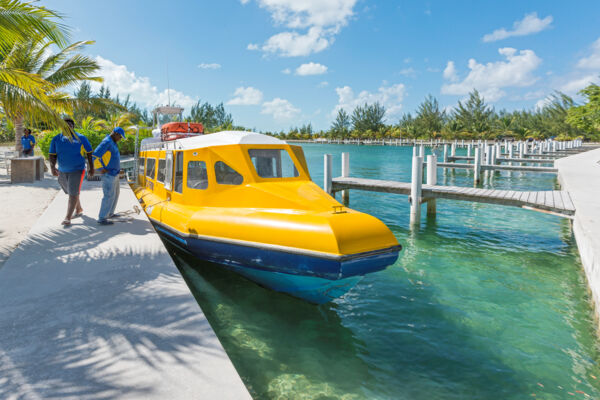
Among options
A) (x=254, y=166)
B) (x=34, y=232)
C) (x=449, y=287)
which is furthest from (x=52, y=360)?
(x=449, y=287)

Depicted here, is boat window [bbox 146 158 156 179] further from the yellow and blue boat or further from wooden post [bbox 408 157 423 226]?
wooden post [bbox 408 157 423 226]

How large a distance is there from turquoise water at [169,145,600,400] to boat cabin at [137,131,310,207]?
1.57 metres

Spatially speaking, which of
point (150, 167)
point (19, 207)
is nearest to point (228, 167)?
point (150, 167)

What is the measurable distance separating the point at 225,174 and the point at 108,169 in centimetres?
265

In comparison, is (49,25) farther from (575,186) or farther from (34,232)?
(575,186)

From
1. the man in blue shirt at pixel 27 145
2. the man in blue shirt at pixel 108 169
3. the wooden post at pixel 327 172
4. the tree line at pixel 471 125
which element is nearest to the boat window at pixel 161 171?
the man in blue shirt at pixel 108 169

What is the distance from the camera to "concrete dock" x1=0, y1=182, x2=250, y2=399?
8.16ft

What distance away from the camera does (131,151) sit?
2636 centimetres

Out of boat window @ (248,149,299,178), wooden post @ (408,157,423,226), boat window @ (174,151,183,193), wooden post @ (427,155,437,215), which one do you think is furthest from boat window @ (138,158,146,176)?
wooden post @ (427,155,437,215)

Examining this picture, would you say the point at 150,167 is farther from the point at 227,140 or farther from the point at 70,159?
the point at 227,140

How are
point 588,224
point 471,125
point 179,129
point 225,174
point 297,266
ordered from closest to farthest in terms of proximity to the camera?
1. point 297,266
2. point 225,174
3. point 588,224
4. point 179,129
5. point 471,125

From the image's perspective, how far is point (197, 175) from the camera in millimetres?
6184

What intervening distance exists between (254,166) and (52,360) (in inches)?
144

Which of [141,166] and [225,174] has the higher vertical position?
[141,166]
